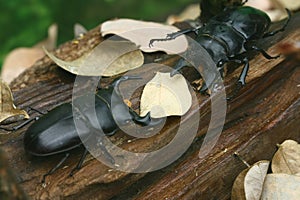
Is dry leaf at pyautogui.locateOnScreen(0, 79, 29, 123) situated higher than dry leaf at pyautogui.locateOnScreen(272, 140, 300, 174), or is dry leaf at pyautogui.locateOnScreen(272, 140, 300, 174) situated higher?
dry leaf at pyautogui.locateOnScreen(0, 79, 29, 123)

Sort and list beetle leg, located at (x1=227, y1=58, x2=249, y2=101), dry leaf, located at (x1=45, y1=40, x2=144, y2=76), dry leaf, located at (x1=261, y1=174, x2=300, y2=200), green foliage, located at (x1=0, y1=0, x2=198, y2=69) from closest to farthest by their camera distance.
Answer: dry leaf, located at (x1=261, y1=174, x2=300, y2=200) → beetle leg, located at (x1=227, y1=58, x2=249, y2=101) → dry leaf, located at (x1=45, y1=40, x2=144, y2=76) → green foliage, located at (x1=0, y1=0, x2=198, y2=69)

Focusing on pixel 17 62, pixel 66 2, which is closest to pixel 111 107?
pixel 17 62

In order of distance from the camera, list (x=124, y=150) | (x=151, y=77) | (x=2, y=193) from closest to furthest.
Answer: (x=2, y=193) → (x=124, y=150) → (x=151, y=77)

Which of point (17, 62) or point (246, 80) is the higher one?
point (17, 62)

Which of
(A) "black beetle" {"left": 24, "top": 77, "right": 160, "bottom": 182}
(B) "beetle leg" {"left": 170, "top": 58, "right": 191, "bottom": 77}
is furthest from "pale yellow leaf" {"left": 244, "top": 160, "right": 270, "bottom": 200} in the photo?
(B) "beetle leg" {"left": 170, "top": 58, "right": 191, "bottom": 77}

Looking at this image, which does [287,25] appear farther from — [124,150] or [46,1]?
[46,1]

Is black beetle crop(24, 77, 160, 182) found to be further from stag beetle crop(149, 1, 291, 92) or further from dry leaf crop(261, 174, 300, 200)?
dry leaf crop(261, 174, 300, 200)

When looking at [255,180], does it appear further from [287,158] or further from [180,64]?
[180,64]
